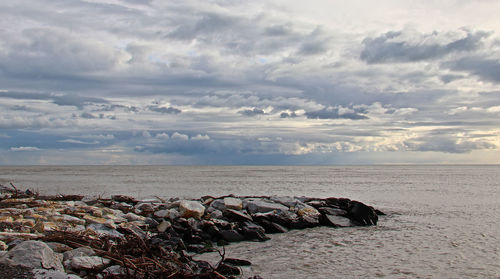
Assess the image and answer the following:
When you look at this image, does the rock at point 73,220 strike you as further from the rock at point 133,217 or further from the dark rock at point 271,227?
the dark rock at point 271,227

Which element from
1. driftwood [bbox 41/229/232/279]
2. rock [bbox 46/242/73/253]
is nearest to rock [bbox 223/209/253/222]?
driftwood [bbox 41/229/232/279]

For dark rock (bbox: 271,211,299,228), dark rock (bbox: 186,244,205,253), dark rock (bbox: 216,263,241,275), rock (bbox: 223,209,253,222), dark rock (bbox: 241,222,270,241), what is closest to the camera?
dark rock (bbox: 216,263,241,275)

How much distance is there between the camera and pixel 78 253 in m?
8.84

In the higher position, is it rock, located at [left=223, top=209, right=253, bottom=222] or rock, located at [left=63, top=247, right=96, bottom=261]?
rock, located at [left=63, top=247, right=96, bottom=261]

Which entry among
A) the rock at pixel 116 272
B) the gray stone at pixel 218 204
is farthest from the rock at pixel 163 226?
the rock at pixel 116 272

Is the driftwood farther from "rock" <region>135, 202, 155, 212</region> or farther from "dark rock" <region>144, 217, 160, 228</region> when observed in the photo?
"rock" <region>135, 202, 155, 212</region>

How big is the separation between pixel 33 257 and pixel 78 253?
1304mm

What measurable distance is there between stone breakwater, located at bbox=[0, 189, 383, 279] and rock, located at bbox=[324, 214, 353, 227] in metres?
0.04

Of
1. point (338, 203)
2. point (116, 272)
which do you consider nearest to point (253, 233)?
point (116, 272)

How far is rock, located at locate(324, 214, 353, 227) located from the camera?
17734mm

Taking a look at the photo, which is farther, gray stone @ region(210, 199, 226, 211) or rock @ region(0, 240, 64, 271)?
gray stone @ region(210, 199, 226, 211)

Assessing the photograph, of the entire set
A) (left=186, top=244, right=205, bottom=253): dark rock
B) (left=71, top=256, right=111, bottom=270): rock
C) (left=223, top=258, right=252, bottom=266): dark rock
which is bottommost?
(left=186, top=244, right=205, bottom=253): dark rock

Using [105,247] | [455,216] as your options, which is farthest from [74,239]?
[455,216]

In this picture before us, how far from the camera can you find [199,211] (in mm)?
16391
